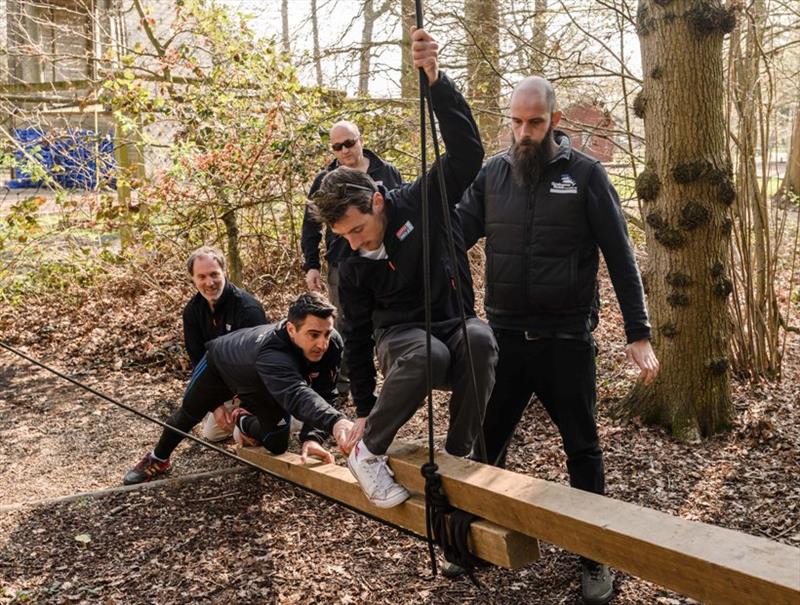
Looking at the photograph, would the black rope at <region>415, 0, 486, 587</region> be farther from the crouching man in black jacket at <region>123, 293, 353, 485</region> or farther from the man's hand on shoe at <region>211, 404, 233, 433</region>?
the man's hand on shoe at <region>211, 404, 233, 433</region>

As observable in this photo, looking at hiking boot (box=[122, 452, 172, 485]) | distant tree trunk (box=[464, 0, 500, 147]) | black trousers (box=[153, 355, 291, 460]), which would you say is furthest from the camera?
distant tree trunk (box=[464, 0, 500, 147])

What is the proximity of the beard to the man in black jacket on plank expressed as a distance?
2360 mm

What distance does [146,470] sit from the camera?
16.4 feet

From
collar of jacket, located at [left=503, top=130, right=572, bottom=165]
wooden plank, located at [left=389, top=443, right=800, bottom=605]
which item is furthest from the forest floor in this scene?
collar of jacket, located at [left=503, top=130, right=572, bottom=165]

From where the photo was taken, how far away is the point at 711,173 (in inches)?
184

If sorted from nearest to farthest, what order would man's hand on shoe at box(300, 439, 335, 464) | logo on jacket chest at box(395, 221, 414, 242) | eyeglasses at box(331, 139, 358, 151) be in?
logo on jacket chest at box(395, 221, 414, 242)
man's hand on shoe at box(300, 439, 335, 464)
eyeglasses at box(331, 139, 358, 151)

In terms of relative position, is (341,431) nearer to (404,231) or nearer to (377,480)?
(377,480)

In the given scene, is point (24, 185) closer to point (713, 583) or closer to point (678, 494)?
point (678, 494)

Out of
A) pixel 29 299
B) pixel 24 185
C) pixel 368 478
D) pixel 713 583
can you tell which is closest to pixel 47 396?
pixel 29 299

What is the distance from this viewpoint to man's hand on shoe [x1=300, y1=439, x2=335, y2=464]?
4133mm

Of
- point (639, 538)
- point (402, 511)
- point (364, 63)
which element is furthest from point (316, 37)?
point (639, 538)

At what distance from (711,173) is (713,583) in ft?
10.4

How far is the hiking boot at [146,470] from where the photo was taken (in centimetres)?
498

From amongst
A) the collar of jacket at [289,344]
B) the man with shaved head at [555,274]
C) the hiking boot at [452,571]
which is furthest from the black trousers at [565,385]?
the collar of jacket at [289,344]
